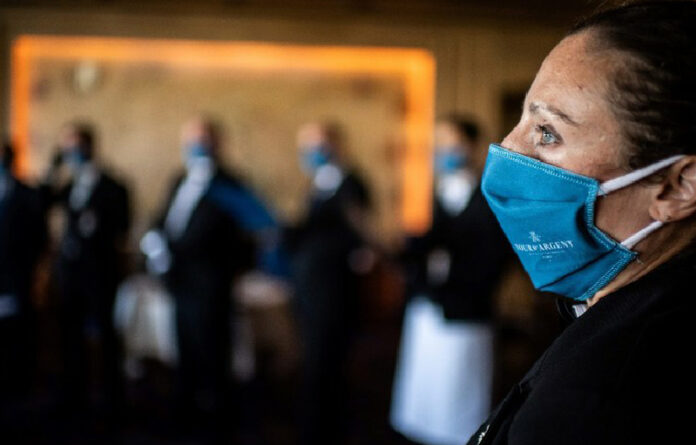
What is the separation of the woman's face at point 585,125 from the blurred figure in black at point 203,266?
323cm

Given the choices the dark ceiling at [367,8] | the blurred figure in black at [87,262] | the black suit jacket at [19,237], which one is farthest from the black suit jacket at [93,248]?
the dark ceiling at [367,8]

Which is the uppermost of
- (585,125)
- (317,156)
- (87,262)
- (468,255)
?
(585,125)

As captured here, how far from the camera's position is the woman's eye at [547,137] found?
0.77 m

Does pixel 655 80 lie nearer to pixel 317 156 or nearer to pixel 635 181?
pixel 635 181

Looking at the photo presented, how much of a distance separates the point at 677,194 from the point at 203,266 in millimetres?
3432

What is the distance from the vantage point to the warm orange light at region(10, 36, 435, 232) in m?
6.64

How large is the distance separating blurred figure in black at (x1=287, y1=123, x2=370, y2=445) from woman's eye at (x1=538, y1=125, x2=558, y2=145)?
269 centimetres

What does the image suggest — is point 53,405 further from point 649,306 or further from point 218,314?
point 649,306

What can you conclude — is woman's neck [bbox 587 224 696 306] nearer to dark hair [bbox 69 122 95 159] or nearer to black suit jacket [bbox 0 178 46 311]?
black suit jacket [bbox 0 178 46 311]

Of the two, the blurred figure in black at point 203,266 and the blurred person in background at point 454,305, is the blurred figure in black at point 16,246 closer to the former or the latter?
the blurred figure in black at point 203,266

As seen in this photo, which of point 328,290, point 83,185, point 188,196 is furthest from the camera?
point 83,185

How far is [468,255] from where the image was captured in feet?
9.88

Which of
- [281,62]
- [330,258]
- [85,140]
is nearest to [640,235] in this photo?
[330,258]

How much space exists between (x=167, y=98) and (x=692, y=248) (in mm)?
6816
